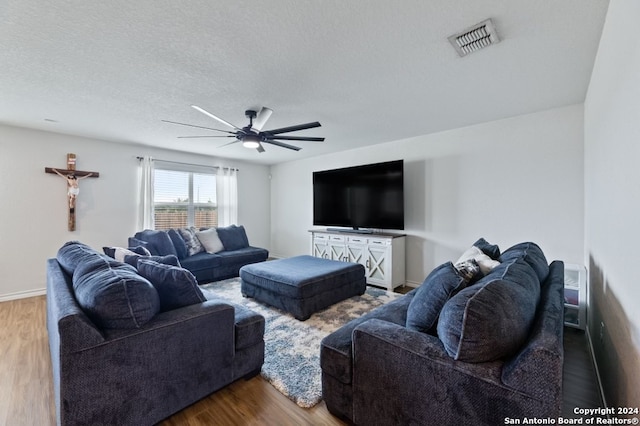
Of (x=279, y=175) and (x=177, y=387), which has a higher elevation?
(x=279, y=175)

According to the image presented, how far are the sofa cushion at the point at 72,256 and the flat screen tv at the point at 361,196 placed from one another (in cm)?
364

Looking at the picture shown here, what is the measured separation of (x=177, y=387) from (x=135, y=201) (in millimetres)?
4240

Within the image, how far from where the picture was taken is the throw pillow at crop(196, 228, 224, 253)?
16.3 feet

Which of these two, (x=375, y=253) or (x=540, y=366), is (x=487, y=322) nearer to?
(x=540, y=366)

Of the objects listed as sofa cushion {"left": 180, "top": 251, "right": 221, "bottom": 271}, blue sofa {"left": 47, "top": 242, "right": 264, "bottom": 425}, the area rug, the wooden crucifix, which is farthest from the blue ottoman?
the wooden crucifix

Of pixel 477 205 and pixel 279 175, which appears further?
pixel 279 175

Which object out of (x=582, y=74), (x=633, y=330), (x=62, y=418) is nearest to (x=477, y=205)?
(x=582, y=74)

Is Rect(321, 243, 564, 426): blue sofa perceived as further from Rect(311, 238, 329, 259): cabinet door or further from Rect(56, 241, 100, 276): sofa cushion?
Rect(311, 238, 329, 259): cabinet door

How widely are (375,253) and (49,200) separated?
5007 mm

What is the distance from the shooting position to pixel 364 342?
4.81 feet

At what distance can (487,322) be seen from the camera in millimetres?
1104

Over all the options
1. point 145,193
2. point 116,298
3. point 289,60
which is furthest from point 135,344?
point 145,193

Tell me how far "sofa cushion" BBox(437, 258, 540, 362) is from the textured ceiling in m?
1.61

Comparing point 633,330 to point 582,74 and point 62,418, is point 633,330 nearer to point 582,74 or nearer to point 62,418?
point 582,74
